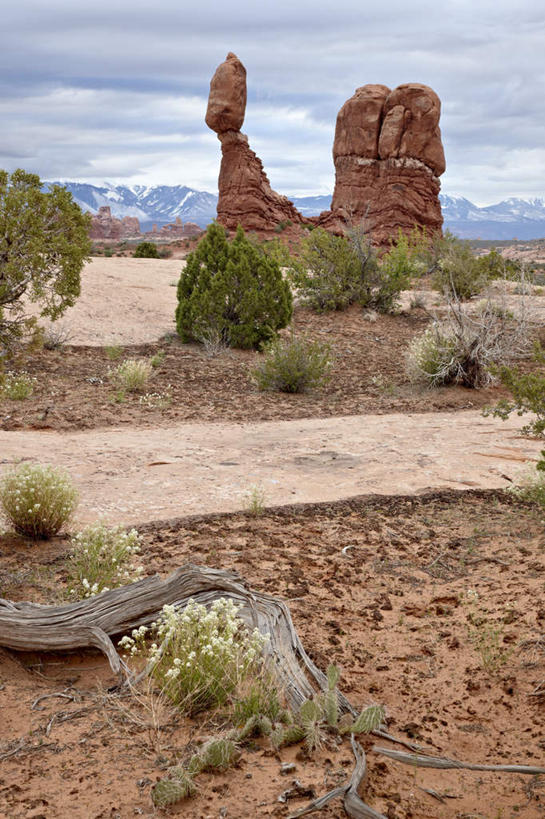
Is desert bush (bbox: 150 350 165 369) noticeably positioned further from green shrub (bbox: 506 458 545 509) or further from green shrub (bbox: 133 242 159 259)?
green shrub (bbox: 133 242 159 259)

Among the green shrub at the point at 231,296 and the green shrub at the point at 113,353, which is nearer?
the green shrub at the point at 113,353

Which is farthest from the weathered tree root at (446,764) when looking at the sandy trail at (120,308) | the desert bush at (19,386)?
the sandy trail at (120,308)

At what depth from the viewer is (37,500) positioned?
5211mm

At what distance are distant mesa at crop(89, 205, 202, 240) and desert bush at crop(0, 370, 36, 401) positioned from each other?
103689mm

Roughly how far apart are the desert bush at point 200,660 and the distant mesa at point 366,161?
44.4 m

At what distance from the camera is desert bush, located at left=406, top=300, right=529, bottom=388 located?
11.1m

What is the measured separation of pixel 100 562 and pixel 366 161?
1890 inches

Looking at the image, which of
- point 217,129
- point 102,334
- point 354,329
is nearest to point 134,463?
point 102,334

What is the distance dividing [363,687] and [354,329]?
545 inches

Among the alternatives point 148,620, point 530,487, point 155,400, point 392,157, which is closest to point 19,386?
point 155,400

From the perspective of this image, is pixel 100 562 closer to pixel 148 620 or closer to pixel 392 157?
pixel 148 620

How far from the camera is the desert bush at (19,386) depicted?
10.4 meters

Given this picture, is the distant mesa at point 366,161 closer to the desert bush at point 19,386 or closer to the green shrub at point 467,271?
the green shrub at point 467,271

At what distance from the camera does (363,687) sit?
11.8 ft
